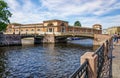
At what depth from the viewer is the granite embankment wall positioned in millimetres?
55875

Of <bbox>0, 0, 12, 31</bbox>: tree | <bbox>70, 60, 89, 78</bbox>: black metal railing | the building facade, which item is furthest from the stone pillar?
the building facade

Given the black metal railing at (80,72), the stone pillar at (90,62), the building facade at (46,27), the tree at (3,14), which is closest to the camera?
the black metal railing at (80,72)

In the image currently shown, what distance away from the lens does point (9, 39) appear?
194 ft

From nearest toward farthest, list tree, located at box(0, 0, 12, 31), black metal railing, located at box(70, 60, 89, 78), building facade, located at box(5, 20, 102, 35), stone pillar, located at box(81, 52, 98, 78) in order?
black metal railing, located at box(70, 60, 89, 78) → stone pillar, located at box(81, 52, 98, 78) → tree, located at box(0, 0, 12, 31) → building facade, located at box(5, 20, 102, 35)

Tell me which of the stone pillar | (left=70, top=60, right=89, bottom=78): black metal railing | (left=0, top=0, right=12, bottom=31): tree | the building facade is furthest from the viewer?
the building facade

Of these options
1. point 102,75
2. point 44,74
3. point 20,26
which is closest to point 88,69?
point 102,75

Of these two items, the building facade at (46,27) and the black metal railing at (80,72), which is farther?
the building facade at (46,27)

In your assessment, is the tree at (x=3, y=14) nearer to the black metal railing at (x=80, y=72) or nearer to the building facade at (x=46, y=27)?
the building facade at (x=46, y=27)

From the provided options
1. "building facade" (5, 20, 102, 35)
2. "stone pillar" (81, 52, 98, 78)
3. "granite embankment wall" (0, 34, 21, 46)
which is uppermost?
"building facade" (5, 20, 102, 35)

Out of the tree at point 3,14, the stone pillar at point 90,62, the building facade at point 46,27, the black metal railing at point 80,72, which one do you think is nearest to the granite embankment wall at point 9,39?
the tree at point 3,14

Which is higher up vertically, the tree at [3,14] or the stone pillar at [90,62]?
the tree at [3,14]

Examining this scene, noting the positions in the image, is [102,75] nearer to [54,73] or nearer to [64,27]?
[54,73]

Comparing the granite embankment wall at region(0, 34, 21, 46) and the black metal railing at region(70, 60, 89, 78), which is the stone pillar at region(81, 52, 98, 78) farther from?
the granite embankment wall at region(0, 34, 21, 46)

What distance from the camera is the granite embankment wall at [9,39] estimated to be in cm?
5588
